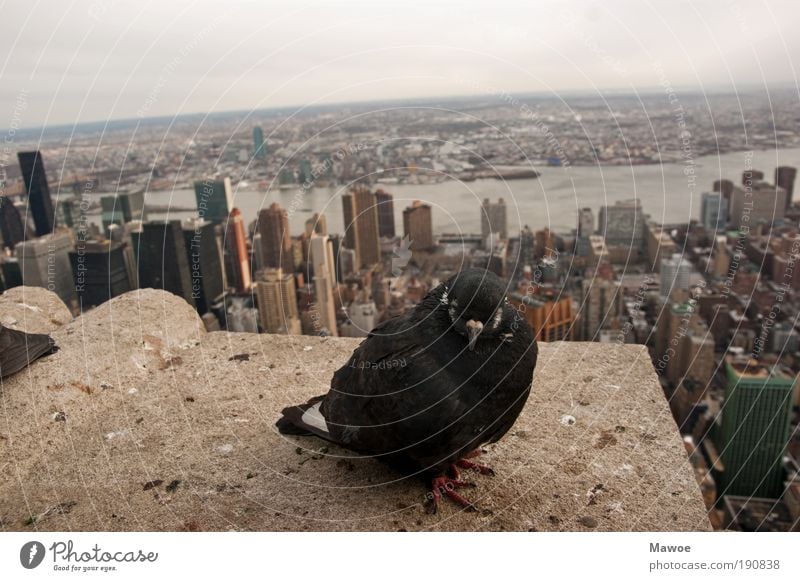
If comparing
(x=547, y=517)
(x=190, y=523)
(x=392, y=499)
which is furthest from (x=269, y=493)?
(x=547, y=517)

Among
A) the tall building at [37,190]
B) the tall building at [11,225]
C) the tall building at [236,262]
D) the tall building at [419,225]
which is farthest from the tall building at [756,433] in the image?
the tall building at [11,225]

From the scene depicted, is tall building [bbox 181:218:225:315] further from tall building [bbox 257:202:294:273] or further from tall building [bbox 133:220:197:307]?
tall building [bbox 257:202:294:273]

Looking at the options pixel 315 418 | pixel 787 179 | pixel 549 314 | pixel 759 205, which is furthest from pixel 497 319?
pixel 787 179

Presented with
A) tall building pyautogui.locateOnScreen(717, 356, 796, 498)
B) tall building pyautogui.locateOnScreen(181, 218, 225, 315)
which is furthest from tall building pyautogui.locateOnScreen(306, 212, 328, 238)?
tall building pyautogui.locateOnScreen(717, 356, 796, 498)

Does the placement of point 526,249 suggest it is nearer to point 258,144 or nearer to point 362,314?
point 362,314

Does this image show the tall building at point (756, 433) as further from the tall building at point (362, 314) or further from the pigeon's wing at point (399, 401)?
the tall building at point (362, 314)

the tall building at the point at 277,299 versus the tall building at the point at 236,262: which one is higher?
the tall building at the point at 236,262

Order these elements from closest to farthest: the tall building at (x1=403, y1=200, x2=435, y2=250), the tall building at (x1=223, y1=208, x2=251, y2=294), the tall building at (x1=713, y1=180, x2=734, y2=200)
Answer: the tall building at (x1=403, y1=200, x2=435, y2=250) < the tall building at (x1=223, y1=208, x2=251, y2=294) < the tall building at (x1=713, y1=180, x2=734, y2=200)

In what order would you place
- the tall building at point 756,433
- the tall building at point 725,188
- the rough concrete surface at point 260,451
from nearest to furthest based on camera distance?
the rough concrete surface at point 260,451 < the tall building at point 756,433 < the tall building at point 725,188
